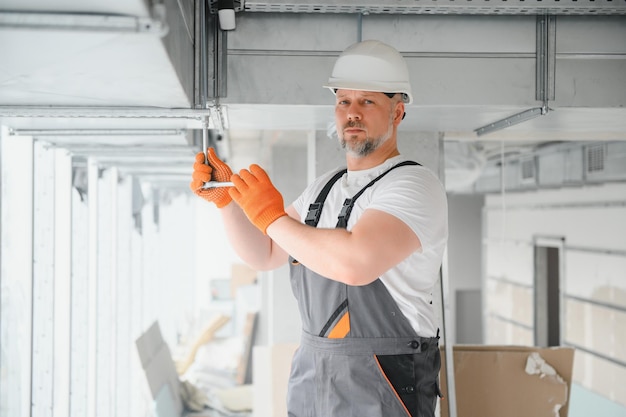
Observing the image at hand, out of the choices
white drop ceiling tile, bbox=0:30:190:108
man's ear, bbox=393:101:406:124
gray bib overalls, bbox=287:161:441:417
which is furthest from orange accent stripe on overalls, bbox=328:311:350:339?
white drop ceiling tile, bbox=0:30:190:108

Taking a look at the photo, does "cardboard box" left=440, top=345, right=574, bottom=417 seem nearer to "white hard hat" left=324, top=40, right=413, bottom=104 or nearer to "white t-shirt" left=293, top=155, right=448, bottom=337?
"white t-shirt" left=293, top=155, right=448, bottom=337

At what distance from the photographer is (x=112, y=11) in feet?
3.42

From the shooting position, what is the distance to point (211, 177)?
6.33ft

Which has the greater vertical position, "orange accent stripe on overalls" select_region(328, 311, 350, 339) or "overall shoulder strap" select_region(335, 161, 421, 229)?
"overall shoulder strap" select_region(335, 161, 421, 229)

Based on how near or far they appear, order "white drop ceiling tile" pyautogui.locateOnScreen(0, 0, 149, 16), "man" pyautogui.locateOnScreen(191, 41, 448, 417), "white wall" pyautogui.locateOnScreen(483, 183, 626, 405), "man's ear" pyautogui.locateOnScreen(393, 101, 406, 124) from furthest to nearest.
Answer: "white wall" pyautogui.locateOnScreen(483, 183, 626, 405), "man's ear" pyautogui.locateOnScreen(393, 101, 406, 124), "man" pyautogui.locateOnScreen(191, 41, 448, 417), "white drop ceiling tile" pyautogui.locateOnScreen(0, 0, 149, 16)

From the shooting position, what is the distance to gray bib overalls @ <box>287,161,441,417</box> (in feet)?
5.38

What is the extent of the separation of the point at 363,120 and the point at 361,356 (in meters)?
0.63

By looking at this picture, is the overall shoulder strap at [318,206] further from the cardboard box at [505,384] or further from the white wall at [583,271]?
the white wall at [583,271]

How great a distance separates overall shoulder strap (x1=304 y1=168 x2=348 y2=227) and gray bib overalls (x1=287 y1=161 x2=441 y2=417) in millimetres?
109

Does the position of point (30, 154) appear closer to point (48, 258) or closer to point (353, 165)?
point (48, 258)

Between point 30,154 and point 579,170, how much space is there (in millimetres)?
3847

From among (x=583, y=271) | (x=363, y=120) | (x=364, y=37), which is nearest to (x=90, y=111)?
(x=363, y=120)

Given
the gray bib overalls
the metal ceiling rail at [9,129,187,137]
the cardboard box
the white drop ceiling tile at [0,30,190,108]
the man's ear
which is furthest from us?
the cardboard box

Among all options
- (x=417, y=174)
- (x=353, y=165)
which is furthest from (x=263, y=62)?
(x=417, y=174)
